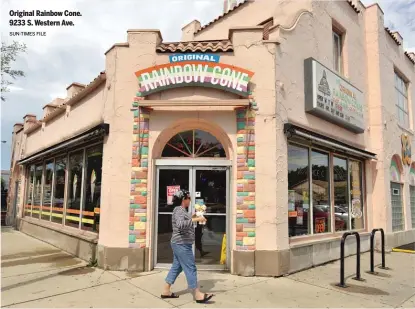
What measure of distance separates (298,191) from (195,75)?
380 cm

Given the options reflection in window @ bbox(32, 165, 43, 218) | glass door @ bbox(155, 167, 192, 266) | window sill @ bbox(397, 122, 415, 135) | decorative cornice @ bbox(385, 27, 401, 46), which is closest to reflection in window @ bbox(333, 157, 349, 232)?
window sill @ bbox(397, 122, 415, 135)

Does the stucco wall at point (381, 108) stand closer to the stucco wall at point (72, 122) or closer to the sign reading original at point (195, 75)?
the sign reading original at point (195, 75)

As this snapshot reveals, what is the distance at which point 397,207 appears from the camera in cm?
1262

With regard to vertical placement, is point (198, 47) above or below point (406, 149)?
above

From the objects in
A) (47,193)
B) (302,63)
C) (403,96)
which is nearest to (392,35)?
(403,96)

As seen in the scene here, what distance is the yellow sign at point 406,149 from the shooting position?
43.2 feet

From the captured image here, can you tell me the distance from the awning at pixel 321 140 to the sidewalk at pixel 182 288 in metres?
3.09

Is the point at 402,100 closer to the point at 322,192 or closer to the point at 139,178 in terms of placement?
the point at 322,192

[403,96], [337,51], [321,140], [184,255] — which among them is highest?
[337,51]

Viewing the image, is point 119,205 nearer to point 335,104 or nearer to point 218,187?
point 218,187

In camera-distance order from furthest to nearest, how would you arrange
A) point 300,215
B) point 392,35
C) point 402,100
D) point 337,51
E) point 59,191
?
point 402,100 → point 392,35 → point 59,191 → point 337,51 → point 300,215

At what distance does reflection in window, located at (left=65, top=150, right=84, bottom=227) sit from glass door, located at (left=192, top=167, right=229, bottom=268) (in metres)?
3.97

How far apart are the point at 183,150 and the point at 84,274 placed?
336 centimetres

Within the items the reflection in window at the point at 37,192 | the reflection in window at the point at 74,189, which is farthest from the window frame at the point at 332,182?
the reflection in window at the point at 37,192
